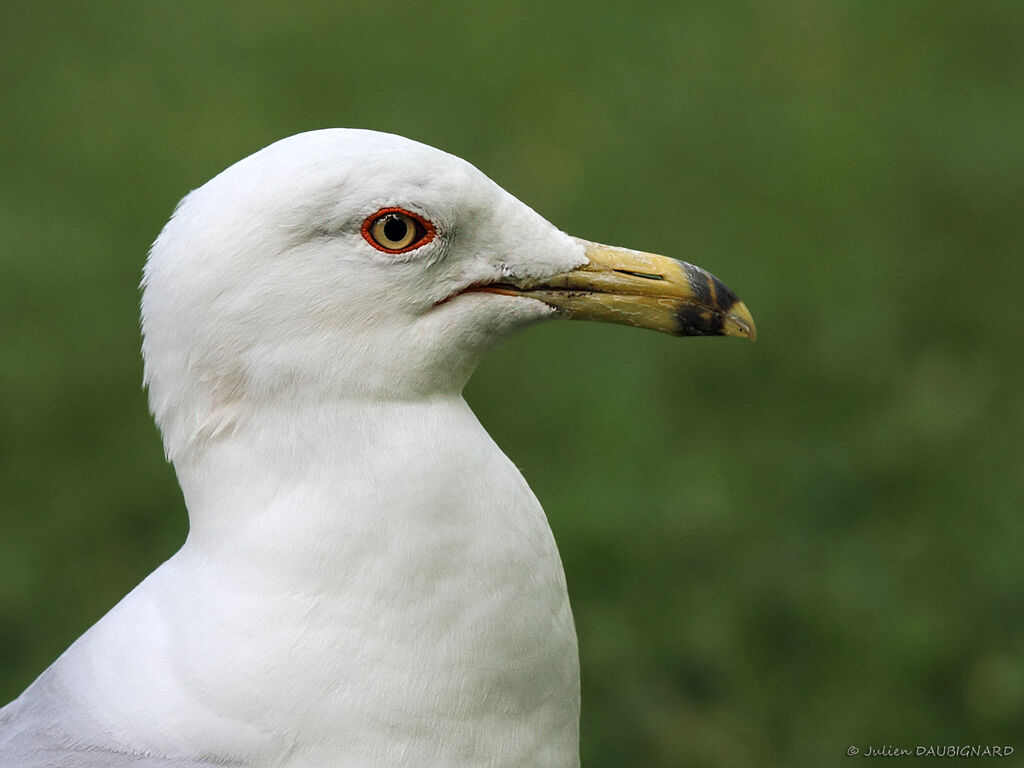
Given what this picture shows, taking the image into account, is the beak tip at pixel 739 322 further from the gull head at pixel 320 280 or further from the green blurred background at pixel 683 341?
the green blurred background at pixel 683 341

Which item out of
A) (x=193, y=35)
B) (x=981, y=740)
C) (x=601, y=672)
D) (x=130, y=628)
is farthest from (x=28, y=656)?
(x=193, y=35)

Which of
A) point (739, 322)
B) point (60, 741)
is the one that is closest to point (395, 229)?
point (739, 322)

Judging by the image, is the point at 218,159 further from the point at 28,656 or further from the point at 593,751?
the point at 593,751

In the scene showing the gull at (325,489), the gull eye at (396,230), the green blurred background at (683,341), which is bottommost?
the green blurred background at (683,341)

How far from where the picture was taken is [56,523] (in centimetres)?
576

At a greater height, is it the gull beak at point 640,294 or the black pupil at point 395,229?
the black pupil at point 395,229

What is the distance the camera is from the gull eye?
8.66ft

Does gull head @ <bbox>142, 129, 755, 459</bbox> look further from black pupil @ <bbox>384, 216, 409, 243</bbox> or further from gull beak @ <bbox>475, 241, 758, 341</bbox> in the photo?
gull beak @ <bbox>475, 241, 758, 341</bbox>

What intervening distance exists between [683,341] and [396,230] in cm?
415

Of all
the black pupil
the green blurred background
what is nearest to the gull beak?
the black pupil

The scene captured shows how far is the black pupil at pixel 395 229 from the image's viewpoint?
2.65 m

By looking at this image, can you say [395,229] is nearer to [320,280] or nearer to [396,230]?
[396,230]

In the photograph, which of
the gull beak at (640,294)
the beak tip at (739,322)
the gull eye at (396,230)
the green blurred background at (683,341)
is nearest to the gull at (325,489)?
the gull eye at (396,230)

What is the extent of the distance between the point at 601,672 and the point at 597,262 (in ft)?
8.07
